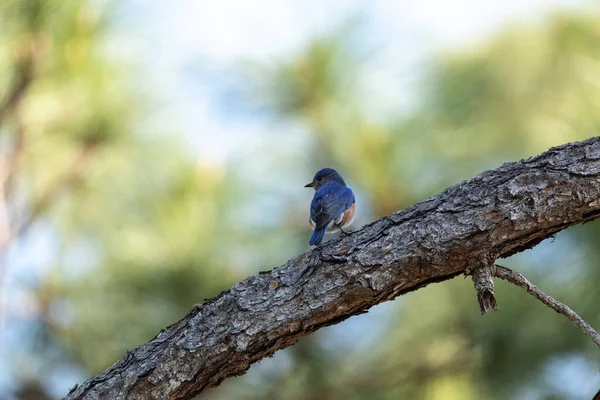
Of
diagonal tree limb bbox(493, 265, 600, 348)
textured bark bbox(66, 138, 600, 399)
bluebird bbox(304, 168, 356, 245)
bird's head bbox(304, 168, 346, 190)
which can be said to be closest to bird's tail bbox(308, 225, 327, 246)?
Result: bluebird bbox(304, 168, 356, 245)

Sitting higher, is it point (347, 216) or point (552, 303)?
point (347, 216)

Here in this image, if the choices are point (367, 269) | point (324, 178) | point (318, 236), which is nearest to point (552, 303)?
point (367, 269)

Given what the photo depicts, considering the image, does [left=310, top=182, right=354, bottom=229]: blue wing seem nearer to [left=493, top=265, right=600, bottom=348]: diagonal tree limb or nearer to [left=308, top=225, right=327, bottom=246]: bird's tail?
[left=308, top=225, right=327, bottom=246]: bird's tail

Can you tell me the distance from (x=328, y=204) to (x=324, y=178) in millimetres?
571

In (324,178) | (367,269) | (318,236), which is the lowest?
(367,269)

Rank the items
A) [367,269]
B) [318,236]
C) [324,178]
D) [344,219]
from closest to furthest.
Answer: [367,269], [318,236], [344,219], [324,178]

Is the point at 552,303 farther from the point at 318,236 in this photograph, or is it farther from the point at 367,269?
the point at 318,236

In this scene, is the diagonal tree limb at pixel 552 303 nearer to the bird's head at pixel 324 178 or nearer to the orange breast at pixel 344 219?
the orange breast at pixel 344 219

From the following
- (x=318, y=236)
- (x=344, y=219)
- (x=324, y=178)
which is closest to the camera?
(x=318, y=236)

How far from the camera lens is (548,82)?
165 inches

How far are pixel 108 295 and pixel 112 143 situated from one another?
0.80m

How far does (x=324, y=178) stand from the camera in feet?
11.8

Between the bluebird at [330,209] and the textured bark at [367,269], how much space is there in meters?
1.06

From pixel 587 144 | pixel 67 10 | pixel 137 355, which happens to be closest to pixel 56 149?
pixel 67 10
